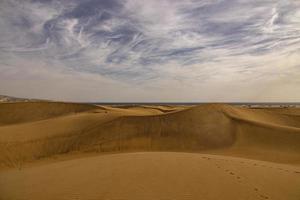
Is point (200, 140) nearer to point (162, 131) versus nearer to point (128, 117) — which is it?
point (162, 131)

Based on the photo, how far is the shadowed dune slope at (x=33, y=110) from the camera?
3090 cm

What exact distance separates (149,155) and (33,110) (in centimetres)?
2452

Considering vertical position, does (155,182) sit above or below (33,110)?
below

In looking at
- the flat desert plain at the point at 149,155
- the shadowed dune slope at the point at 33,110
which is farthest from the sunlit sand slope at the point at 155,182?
the shadowed dune slope at the point at 33,110

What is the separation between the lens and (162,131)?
69.9 ft

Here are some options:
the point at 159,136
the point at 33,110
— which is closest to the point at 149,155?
the point at 159,136

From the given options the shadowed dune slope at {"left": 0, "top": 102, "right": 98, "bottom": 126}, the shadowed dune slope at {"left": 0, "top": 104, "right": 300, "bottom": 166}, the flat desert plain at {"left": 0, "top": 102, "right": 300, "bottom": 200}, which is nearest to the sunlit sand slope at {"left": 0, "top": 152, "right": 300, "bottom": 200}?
the flat desert plain at {"left": 0, "top": 102, "right": 300, "bottom": 200}

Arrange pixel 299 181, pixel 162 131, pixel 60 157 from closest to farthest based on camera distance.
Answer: pixel 299 181 → pixel 60 157 → pixel 162 131

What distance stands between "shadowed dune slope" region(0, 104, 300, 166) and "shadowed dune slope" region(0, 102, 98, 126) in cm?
788

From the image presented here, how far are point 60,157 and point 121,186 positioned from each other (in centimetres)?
1104

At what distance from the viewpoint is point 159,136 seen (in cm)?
2078

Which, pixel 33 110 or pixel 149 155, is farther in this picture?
pixel 33 110

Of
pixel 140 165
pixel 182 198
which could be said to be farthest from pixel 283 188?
pixel 140 165

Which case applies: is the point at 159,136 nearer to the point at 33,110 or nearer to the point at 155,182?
the point at 155,182
